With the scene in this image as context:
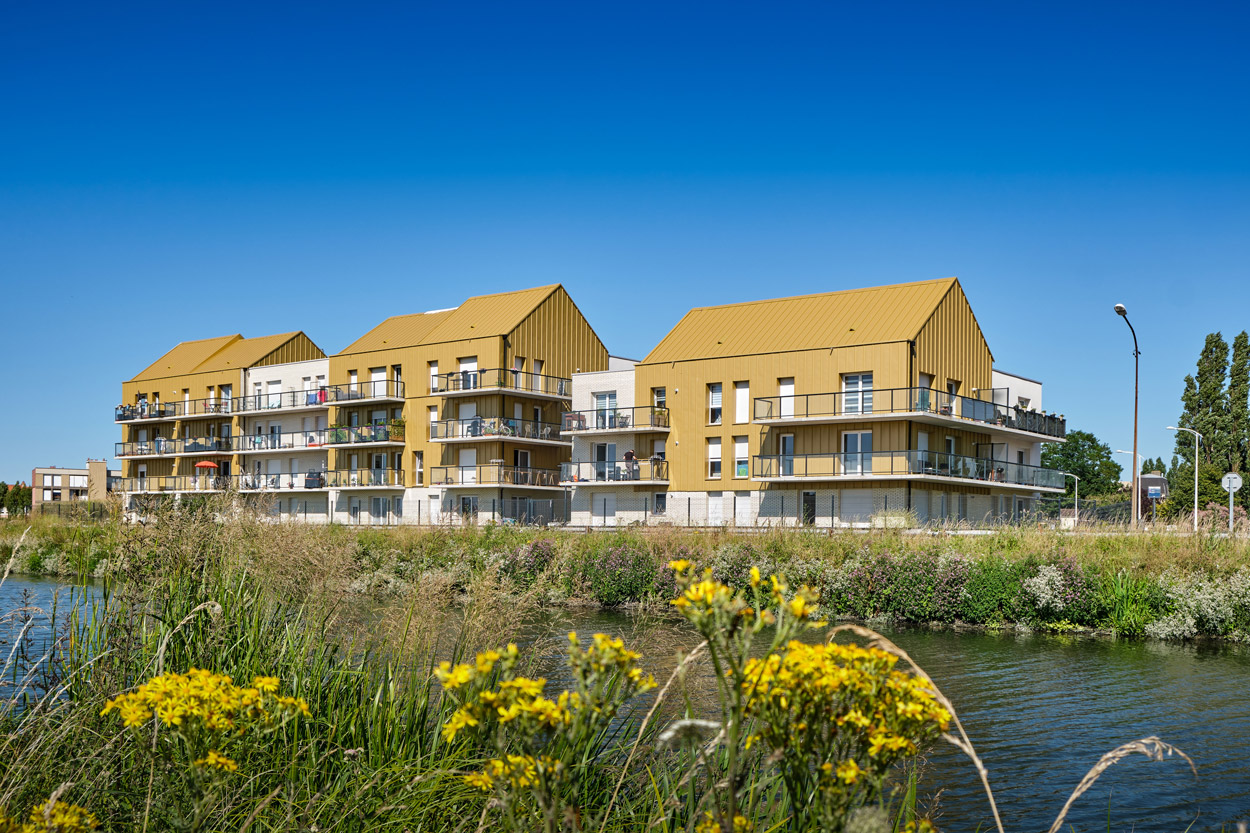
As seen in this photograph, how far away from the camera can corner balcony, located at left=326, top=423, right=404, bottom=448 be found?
164ft

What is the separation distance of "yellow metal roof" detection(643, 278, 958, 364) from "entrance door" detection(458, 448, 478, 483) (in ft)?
31.4

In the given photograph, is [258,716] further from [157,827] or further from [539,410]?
[539,410]

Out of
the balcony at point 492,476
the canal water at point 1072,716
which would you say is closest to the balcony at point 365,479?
the balcony at point 492,476

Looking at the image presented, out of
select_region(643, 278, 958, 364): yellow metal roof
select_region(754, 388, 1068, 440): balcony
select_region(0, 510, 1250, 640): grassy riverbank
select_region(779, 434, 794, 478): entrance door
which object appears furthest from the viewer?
select_region(643, 278, 958, 364): yellow metal roof

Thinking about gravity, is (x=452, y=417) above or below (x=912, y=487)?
above

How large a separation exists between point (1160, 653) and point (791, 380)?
22.8 meters

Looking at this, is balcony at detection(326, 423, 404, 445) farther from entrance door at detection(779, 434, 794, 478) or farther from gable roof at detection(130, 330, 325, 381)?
entrance door at detection(779, 434, 794, 478)

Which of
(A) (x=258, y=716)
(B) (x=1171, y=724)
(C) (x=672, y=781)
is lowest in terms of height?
(B) (x=1171, y=724)

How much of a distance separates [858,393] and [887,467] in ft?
9.54

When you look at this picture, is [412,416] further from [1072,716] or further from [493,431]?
[1072,716]

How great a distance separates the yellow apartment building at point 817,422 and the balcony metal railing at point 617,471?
7 cm

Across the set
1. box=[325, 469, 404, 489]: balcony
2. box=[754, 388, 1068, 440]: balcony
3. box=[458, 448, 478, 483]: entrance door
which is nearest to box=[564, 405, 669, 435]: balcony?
box=[754, 388, 1068, 440]: balcony

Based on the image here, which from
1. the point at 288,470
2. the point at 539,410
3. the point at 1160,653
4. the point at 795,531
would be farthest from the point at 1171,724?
the point at 288,470

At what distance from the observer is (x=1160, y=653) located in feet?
58.8
